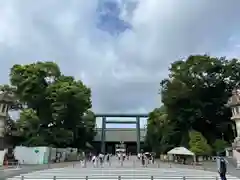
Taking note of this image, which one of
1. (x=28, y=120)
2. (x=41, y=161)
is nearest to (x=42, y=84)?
(x=28, y=120)

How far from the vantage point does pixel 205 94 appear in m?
48.5

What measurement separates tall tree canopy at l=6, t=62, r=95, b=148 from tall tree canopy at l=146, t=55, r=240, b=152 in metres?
14.2

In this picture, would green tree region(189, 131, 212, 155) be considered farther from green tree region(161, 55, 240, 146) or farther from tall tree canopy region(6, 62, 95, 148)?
tall tree canopy region(6, 62, 95, 148)

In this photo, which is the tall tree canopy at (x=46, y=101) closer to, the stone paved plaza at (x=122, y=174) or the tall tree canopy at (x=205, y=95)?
the tall tree canopy at (x=205, y=95)

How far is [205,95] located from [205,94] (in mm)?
153

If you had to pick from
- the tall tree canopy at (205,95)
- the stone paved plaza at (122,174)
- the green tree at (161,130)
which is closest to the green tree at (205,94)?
the tall tree canopy at (205,95)

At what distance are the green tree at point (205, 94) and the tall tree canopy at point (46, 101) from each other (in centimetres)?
1425

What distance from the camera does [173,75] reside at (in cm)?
5050

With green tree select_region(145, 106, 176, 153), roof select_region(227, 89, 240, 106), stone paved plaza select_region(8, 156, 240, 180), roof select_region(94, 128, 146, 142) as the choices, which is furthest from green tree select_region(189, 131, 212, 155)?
roof select_region(94, 128, 146, 142)

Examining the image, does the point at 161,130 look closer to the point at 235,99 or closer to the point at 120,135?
the point at 235,99

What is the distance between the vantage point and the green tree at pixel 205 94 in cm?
4756

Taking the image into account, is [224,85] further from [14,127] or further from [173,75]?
[14,127]

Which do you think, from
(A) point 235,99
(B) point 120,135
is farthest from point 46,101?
(B) point 120,135

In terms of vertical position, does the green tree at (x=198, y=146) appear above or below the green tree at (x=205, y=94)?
below
